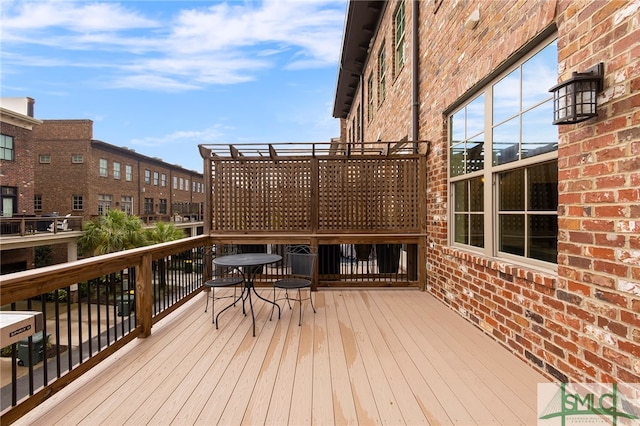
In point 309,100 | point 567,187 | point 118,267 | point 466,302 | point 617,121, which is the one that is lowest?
point 466,302

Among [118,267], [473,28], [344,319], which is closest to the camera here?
[118,267]

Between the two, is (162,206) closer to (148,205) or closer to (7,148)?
(148,205)

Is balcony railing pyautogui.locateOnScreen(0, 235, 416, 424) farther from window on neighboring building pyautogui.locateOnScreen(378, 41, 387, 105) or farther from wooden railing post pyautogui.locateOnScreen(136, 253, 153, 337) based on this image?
window on neighboring building pyautogui.locateOnScreen(378, 41, 387, 105)

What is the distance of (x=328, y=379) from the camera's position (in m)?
2.01

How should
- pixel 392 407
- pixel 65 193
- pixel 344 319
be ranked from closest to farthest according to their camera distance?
pixel 392 407 < pixel 344 319 < pixel 65 193

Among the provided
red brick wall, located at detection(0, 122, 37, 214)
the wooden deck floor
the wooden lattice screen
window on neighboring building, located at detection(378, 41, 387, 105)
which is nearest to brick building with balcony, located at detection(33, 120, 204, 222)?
red brick wall, located at detection(0, 122, 37, 214)

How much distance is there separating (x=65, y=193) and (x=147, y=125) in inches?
747

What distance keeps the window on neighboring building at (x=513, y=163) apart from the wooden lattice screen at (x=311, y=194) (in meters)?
1.18

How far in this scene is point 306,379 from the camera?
79.0 inches

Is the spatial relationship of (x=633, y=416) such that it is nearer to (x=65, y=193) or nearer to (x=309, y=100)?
(x=309, y=100)

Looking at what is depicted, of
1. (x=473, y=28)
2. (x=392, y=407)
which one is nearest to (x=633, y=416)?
(x=392, y=407)

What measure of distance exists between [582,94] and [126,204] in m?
24.9

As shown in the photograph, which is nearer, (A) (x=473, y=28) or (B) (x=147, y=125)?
(A) (x=473, y=28)

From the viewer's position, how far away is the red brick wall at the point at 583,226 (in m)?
1.45
